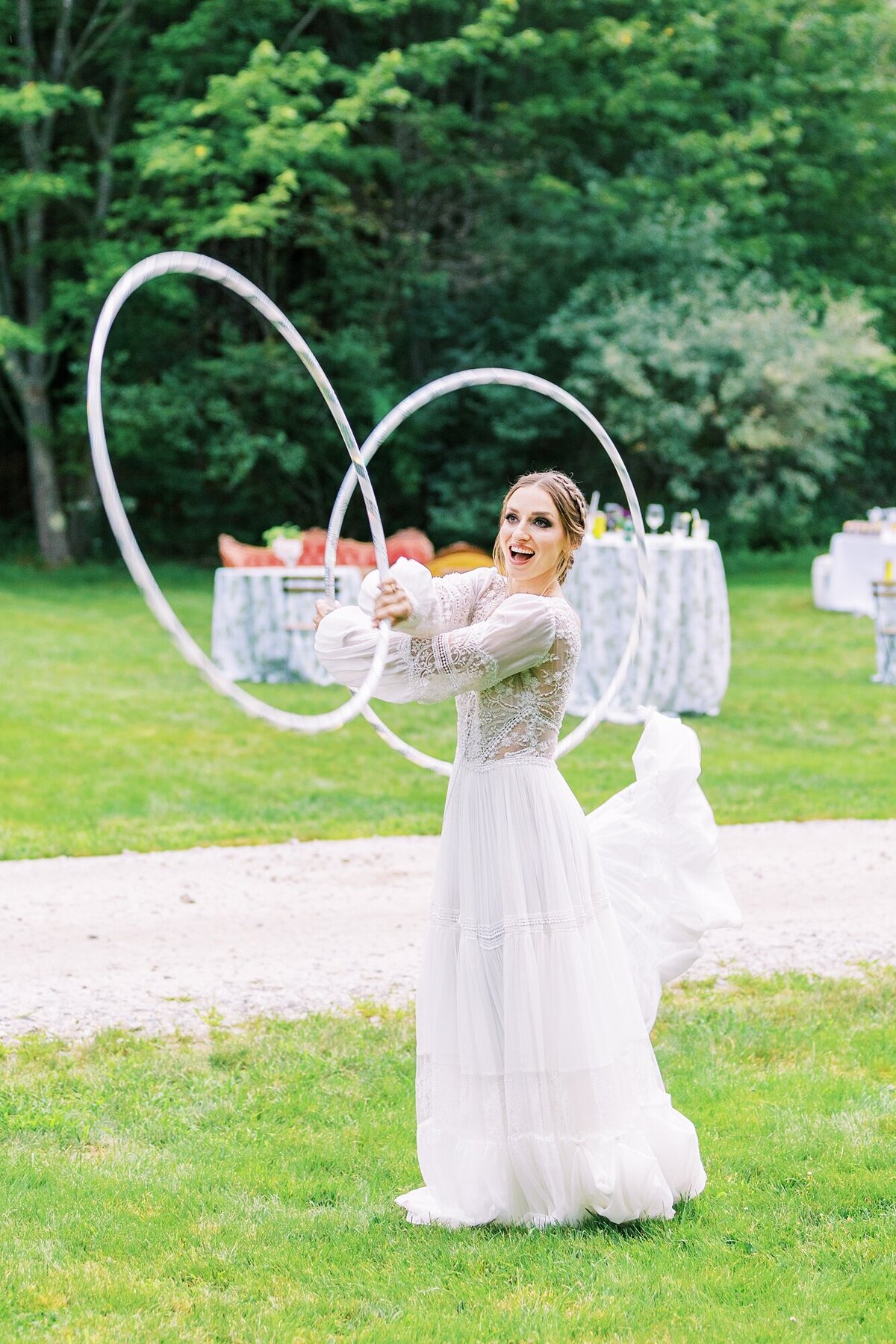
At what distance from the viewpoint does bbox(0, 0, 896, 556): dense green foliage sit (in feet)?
68.0

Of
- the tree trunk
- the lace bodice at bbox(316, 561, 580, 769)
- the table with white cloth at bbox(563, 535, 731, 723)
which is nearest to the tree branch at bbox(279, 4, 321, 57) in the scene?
the tree trunk

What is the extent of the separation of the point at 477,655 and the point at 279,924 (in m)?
3.07

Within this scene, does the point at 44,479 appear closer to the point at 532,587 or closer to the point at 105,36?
the point at 105,36

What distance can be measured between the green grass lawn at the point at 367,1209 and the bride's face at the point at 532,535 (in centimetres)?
149

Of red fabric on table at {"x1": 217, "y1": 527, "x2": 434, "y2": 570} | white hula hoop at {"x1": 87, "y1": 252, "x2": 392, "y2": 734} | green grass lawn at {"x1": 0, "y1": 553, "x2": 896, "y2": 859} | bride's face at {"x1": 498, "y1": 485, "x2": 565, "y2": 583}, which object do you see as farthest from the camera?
red fabric on table at {"x1": 217, "y1": 527, "x2": 434, "y2": 570}

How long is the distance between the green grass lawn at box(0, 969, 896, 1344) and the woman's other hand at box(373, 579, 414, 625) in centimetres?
140

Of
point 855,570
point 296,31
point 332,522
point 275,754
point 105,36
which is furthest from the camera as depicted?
point 296,31

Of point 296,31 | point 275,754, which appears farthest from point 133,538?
point 296,31

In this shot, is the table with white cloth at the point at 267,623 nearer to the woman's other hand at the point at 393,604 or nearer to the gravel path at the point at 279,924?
the gravel path at the point at 279,924

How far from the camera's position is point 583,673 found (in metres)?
11.2

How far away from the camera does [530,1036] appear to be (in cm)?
342

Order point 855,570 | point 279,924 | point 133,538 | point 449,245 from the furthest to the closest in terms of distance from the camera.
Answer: point 449,245 < point 855,570 < point 279,924 < point 133,538

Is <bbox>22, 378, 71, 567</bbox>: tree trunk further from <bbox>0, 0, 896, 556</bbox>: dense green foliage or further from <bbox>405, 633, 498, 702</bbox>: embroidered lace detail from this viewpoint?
<bbox>405, 633, 498, 702</bbox>: embroidered lace detail

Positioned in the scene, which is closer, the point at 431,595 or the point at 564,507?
the point at 431,595
